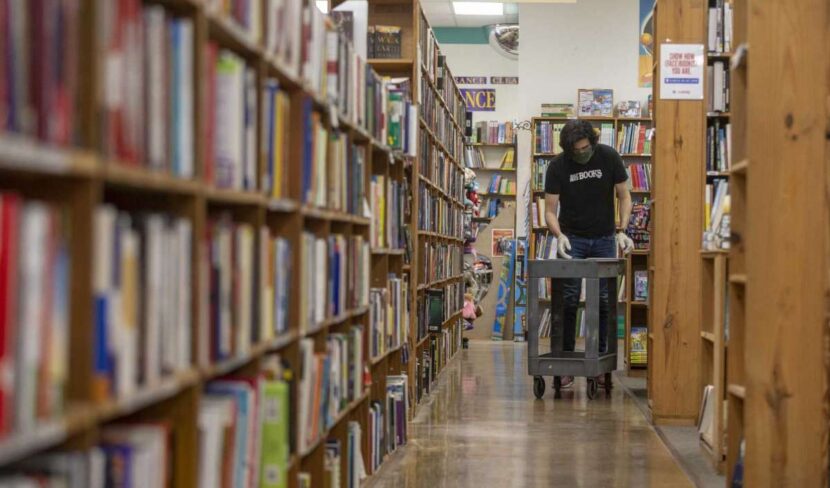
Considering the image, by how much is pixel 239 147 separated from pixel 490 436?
10.6ft

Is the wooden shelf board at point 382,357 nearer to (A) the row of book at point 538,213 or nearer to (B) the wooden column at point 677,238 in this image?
(B) the wooden column at point 677,238

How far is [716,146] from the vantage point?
539 centimetres

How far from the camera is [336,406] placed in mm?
3234

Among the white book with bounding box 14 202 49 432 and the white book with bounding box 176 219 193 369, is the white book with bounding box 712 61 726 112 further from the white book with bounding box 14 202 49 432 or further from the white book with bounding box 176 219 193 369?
the white book with bounding box 14 202 49 432

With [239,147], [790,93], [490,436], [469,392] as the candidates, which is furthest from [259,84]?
[469,392]

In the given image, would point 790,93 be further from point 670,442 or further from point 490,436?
point 490,436

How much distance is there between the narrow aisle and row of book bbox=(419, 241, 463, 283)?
0.79 metres

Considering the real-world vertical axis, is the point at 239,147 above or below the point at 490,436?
above

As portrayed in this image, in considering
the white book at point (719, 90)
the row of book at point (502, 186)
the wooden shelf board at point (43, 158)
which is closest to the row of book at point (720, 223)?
the white book at point (719, 90)

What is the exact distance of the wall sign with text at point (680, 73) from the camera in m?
5.14

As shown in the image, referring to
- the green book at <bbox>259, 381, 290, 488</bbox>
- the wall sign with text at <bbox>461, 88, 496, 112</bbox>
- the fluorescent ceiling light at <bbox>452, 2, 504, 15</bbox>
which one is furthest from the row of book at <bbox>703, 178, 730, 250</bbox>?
the wall sign with text at <bbox>461, 88, 496, 112</bbox>

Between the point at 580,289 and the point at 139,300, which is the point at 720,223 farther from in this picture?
the point at 139,300

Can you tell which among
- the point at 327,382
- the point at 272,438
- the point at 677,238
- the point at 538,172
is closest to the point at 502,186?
the point at 538,172

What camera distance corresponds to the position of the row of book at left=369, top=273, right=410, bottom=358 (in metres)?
4.06
